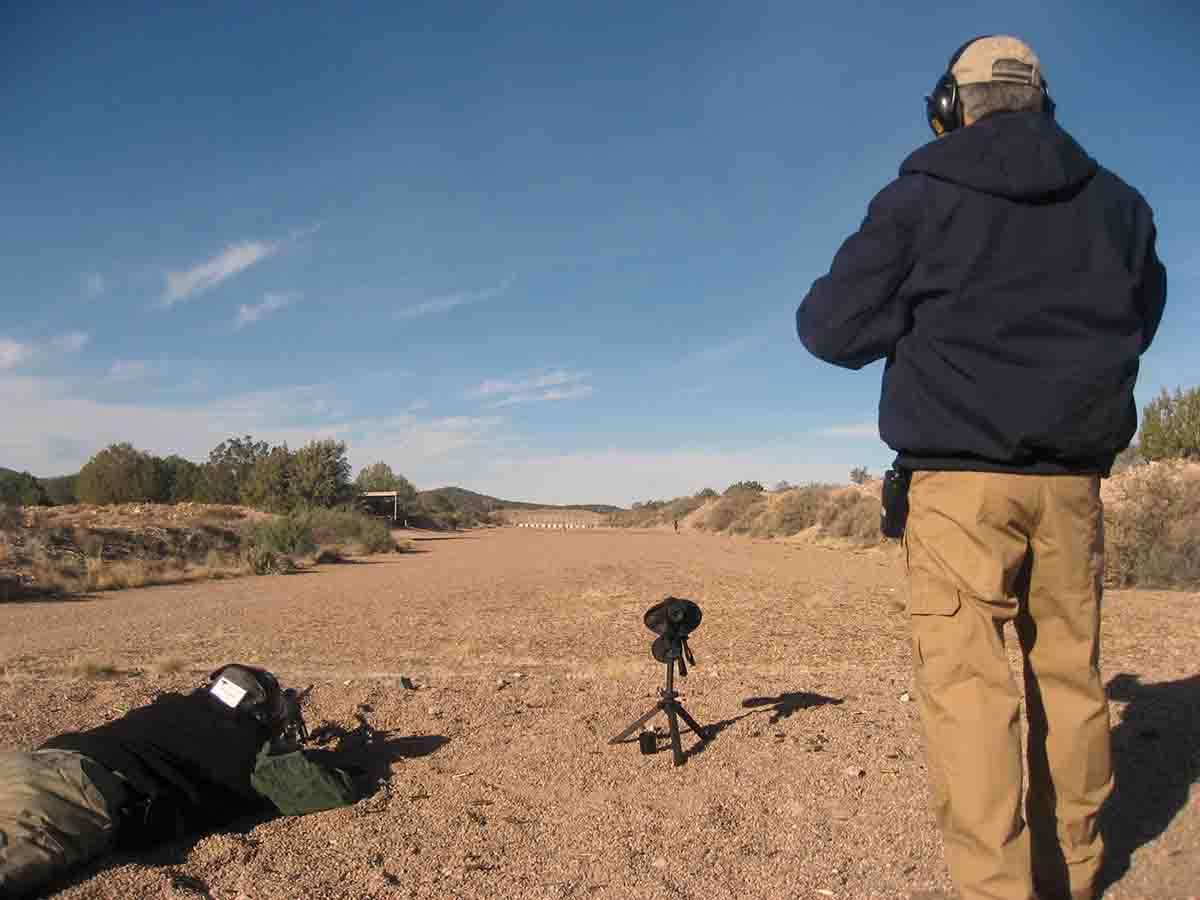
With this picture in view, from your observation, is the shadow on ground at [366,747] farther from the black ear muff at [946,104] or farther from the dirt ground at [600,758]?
the black ear muff at [946,104]

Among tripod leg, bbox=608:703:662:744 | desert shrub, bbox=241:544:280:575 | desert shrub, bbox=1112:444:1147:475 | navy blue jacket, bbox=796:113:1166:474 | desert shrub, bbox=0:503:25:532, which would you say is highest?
desert shrub, bbox=1112:444:1147:475

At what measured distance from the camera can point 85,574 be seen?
56.4ft

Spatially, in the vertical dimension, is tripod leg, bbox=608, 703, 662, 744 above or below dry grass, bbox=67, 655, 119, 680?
above

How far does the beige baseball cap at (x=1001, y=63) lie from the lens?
2342mm

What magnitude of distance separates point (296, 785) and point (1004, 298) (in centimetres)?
287

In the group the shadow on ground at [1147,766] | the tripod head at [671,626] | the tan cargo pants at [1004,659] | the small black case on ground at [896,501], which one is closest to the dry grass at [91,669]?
the tripod head at [671,626]

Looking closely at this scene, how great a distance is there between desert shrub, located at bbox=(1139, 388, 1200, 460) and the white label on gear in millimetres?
27243

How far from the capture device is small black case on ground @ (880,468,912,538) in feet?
7.63

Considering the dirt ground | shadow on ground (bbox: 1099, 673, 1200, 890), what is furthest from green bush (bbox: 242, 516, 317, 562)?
shadow on ground (bbox: 1099, 673, 1200, 890)

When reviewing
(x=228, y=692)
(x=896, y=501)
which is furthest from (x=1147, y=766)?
(x=228, y=692)

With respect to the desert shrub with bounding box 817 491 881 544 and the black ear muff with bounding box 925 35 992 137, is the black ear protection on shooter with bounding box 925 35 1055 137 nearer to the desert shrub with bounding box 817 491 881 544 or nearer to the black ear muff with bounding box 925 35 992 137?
the black ear muff with bounding box 925 35 992 137

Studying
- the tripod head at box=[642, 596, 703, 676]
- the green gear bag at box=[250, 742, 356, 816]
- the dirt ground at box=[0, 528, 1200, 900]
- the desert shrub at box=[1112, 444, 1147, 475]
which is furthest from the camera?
the desert shrub at box=[1112, 444, 1147, 475]

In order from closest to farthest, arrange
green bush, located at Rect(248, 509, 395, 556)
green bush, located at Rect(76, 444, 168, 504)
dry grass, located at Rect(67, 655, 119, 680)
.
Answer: dry grass, located at Rect(67, 655, 119, 680), green bush, located at Rect(248, 509, 395, 556), green bush, located at Rect(76, 444, 168, 504)

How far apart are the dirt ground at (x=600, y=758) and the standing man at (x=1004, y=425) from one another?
1.86 ft
